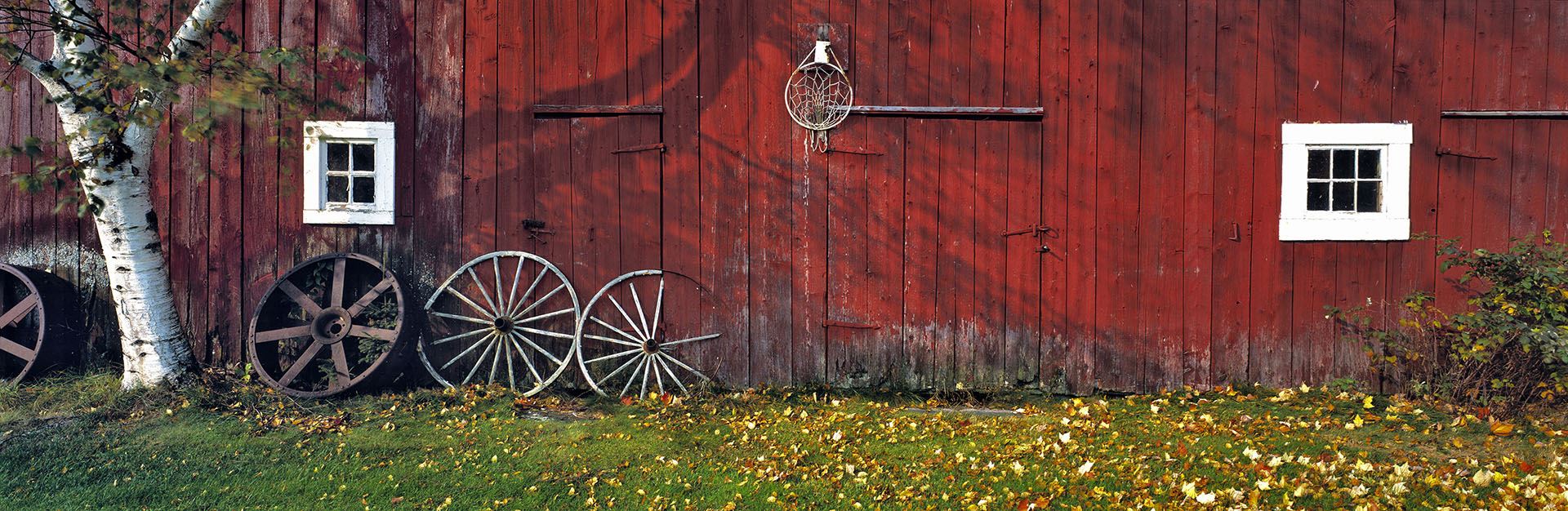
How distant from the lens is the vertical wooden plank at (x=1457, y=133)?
19.0 feet

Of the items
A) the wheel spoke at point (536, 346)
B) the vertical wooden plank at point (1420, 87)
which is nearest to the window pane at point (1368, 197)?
the vertical wooden plank at point (1420, 87)

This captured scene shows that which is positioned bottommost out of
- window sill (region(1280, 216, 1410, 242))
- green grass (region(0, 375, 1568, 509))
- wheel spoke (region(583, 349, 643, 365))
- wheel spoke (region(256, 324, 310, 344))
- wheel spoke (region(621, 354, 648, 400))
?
green grass (region(0, 375, 1568, 509))

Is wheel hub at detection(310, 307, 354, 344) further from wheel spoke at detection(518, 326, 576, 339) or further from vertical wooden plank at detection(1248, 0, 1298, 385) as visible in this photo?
vertical wooden plank at detection(1248, 0, 1298, 385)

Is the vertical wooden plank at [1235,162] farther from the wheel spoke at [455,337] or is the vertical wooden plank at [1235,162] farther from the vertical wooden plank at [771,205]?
the wheel spoke at [455,337]

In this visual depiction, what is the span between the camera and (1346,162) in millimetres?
5895

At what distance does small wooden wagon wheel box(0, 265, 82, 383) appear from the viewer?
5.95 metres

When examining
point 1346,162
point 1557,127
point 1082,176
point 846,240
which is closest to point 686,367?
point 846,240

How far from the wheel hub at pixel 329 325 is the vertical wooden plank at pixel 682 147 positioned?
212 centimetres

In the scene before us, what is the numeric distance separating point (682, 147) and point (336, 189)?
96.9 inches

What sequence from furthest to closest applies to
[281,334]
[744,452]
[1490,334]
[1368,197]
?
[1368,197]
[281,334]
[1490,334]
[744,452]

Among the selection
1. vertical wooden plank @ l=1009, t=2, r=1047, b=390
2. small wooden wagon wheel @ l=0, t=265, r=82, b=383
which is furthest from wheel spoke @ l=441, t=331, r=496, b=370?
vertical wooden plank @ l=1009, t=2, r=1047, b=390

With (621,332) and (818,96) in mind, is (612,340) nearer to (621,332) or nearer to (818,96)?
(621,332)

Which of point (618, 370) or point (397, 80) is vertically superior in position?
point (397, 80)

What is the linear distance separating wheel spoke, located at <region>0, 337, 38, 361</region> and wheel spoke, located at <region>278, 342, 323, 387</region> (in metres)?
1.77
